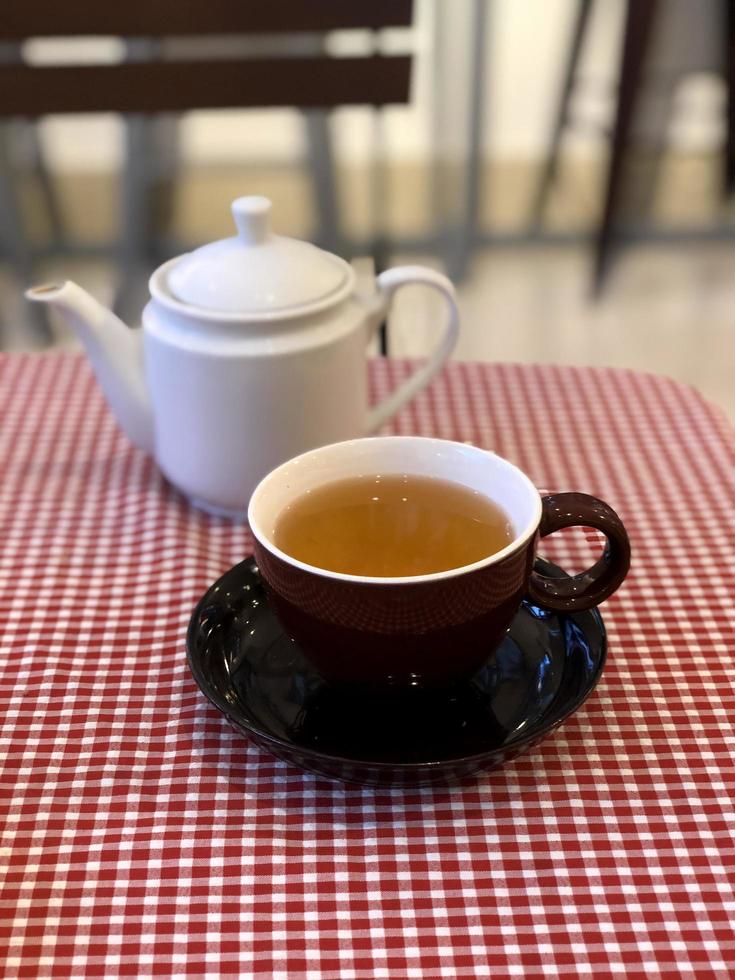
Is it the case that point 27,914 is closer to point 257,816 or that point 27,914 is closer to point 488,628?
point 257,816

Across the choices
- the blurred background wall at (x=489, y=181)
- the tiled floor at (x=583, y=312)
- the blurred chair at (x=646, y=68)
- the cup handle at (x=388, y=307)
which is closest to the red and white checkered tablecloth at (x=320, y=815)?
the cup handle at (x=388, y=307)

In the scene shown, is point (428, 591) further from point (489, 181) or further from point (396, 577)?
point (489, 181)

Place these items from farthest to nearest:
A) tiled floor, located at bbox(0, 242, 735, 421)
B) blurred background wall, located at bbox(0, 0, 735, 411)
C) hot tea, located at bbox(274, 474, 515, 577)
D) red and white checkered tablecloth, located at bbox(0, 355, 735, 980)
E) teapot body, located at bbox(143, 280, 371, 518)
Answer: blurred background wall, located at bbox(0, 0, 735, 411), tiled floor, located at bbox(0, 242, 735, 421), teapot body, located at bbox(143, 280, 371, 518), hot tea, located at bbox(274, 474, 515, 577), red and white checkered tablecloth, located at bbox(0, 355, 735, 980)

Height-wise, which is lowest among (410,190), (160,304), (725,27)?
(410,190)

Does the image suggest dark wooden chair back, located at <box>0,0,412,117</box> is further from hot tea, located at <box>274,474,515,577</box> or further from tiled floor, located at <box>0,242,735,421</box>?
hot tea, located at <box>274,474,515,577</box>

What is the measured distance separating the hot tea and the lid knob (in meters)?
0.22

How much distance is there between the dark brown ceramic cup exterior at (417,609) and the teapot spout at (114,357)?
0.28 meters

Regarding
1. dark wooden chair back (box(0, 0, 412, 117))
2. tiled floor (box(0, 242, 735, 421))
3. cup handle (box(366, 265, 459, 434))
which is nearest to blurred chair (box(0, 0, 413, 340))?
dark wooden chair back (box(0, 0, 412, 117))

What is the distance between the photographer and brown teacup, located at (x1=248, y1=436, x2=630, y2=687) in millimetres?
475

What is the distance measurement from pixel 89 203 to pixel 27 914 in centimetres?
259

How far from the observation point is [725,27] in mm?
2330

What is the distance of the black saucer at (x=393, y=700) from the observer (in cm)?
48

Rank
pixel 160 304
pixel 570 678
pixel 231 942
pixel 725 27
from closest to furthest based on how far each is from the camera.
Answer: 1. pixel 231 942
2. pixel 570 678
3. pixel 160 304
4. pixel 725 27

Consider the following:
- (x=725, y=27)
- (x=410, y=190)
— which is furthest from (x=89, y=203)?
(x=725, y=27)
